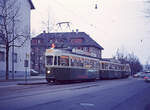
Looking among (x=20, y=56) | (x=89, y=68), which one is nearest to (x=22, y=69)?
(x=20, y=56)

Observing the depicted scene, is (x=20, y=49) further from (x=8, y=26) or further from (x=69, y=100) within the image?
(x=69, y=100)

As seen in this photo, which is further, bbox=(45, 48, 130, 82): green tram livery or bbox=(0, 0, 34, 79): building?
bbox=(0, 0, 34, 79): building

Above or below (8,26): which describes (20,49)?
below

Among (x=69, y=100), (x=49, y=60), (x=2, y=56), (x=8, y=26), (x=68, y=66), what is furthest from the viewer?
(x=2, y=56)

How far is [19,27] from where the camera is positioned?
43.5 m

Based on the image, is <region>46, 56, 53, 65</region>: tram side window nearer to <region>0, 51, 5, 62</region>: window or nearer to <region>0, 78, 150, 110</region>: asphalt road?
<region>0, 78, 150, 110</region>: asphalt road

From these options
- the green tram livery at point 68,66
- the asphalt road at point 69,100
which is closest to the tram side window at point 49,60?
the green tram livery at point 68,66

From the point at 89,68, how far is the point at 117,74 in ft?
56.9

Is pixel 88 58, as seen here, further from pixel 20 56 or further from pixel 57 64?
pixel 20 56

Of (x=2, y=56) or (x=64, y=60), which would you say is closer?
(x=64, y=60)

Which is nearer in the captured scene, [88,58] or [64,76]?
[64,76]

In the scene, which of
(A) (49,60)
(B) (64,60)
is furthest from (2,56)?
(B) (64,60)

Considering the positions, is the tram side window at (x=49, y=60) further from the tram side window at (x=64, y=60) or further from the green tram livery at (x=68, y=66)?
the tram side window at (x=64, y=60)

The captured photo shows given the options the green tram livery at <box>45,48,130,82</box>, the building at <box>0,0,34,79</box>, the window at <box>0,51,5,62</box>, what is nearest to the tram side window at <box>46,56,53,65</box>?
the green tram livery at <box>45,48,130,82</box>
